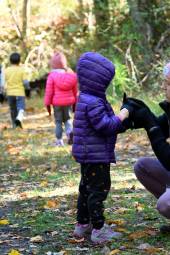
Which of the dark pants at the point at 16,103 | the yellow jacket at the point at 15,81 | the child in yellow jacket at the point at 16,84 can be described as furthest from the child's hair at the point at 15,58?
the dark pants at the point at 16,103

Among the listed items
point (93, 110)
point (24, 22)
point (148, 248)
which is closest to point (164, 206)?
point (148, 248)

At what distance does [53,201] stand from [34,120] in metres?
10.2

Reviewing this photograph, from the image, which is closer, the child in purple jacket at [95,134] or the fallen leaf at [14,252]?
the fallen leaf at [14,252]

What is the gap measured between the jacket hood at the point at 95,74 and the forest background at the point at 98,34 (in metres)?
10.3

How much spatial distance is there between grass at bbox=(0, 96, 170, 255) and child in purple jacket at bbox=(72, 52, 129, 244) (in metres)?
0.35

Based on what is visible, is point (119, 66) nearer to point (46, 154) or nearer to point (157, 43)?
point (157, 43)

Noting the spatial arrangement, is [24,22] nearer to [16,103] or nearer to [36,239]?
[16,103]

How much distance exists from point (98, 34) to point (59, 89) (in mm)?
10314

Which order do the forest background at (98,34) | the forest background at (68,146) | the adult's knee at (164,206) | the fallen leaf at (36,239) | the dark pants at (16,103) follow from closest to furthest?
the adult's knee at (164,206) < the fallen leaf at (36,239) < the forest background at (68,146) < the dark pants at (16,103) < the forest background at (98,34)

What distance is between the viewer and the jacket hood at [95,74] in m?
5.21

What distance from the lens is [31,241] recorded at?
5.50 meters

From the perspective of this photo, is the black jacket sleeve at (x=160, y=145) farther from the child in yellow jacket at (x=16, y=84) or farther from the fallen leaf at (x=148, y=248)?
the child in yellow jacket at (x=16, y=84)

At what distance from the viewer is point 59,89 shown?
38.1 ft

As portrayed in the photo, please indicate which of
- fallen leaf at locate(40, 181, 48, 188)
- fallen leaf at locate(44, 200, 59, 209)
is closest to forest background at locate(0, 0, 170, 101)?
fallen leaf at locate(40, 181, 48, 188)
